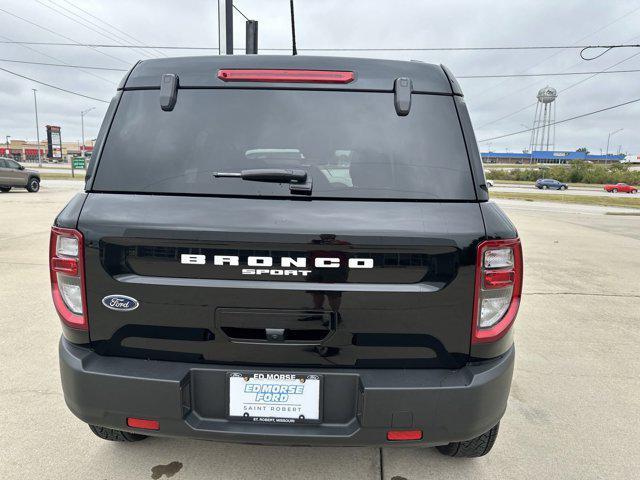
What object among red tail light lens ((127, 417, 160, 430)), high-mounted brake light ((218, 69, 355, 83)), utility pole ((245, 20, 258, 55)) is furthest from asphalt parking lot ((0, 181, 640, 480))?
utility pole ((245, 20, 258, 55))

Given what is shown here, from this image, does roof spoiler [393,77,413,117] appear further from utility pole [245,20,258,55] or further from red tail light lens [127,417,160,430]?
utility pole [245,20,258,55]

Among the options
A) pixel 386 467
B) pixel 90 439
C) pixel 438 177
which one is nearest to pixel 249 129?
pixel 438 177

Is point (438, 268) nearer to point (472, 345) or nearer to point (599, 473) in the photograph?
point (472, 345)

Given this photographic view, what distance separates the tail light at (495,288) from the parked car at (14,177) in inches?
949

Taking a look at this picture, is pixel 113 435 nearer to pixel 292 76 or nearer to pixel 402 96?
pixel 292 76

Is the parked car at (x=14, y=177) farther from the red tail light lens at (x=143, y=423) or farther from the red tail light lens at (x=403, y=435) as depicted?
the red tail light lens at (x=403, y=435)

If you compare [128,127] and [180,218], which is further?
[128,127]

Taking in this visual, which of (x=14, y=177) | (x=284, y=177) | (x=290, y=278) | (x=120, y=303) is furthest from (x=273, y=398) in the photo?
(x=14, y=177)

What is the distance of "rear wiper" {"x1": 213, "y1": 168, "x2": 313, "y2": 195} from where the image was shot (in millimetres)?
1731

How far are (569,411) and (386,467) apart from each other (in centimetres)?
149

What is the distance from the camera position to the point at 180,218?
1705 millimetres

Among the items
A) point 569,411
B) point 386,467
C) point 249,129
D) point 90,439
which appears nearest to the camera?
point 249,129

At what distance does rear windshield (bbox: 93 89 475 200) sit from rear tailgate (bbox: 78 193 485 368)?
84mm

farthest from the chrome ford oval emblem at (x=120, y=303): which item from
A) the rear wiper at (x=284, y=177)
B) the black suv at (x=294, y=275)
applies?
the rear wiper at (x=284, y=177)
